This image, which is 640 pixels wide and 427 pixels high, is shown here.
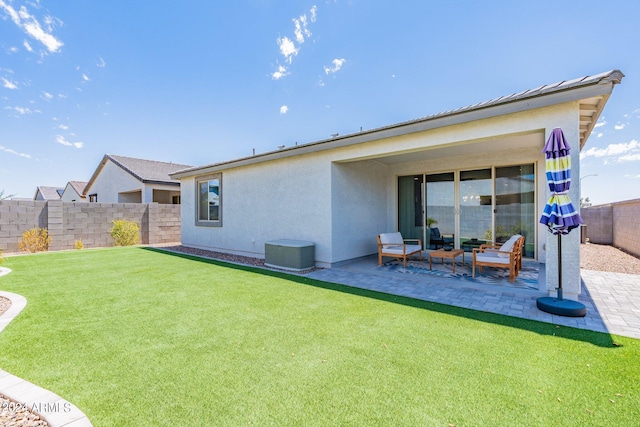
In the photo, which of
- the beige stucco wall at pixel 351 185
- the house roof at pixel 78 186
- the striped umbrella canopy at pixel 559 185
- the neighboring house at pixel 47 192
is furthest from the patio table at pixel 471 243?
the neighboring house at pixel 47 192

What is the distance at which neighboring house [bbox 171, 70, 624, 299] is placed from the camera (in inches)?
208

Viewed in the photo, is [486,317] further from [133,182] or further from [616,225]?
[133,182]

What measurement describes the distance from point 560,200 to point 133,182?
22.6 metres

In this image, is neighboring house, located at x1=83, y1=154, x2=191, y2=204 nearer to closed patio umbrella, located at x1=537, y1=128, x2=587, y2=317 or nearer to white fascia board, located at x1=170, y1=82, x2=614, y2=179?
white fascia board, located at x1=170, y1=82, x2=614, y2=179

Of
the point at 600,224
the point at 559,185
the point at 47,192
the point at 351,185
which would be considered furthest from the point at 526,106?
the point at 47,192

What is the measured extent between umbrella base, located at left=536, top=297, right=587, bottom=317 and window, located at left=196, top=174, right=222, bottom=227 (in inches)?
427

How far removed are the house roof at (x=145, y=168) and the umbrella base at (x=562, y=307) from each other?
58.8 ft

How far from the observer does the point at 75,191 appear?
2825 cm

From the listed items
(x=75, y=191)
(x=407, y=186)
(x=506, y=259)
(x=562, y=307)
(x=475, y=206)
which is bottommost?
(x=562, y=307)

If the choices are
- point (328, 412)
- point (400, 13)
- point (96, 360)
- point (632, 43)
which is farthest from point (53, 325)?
point (632, 43)

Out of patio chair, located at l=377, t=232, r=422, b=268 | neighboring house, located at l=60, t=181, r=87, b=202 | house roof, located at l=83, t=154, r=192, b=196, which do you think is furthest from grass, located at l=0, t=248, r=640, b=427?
neighboring house, located at l=60, t=181, r=87, b=202

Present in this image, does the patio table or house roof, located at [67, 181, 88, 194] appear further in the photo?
house roof, located at [67, 181, 88, 194]

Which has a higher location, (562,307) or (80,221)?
(80,221)

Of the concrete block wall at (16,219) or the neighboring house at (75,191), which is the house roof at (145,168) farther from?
the concrete block wall at (16,219)
